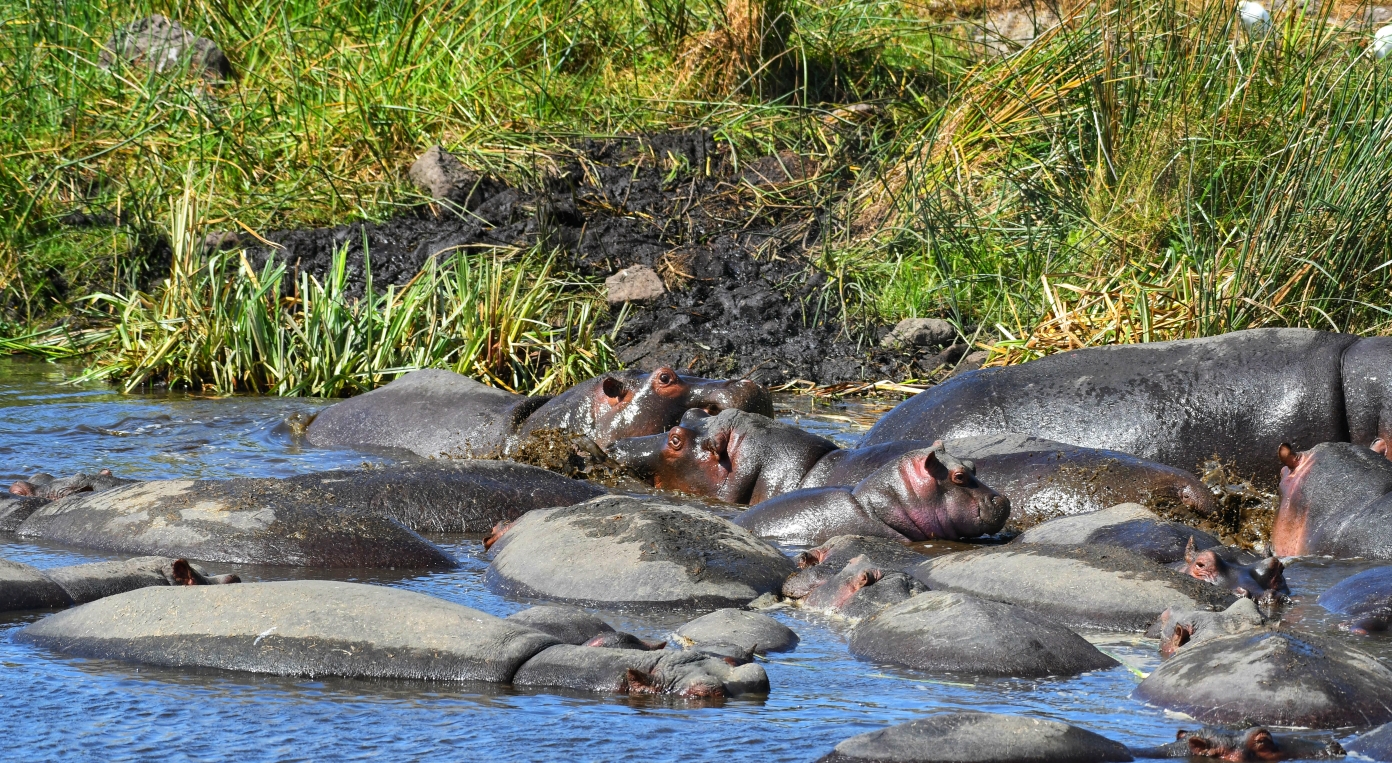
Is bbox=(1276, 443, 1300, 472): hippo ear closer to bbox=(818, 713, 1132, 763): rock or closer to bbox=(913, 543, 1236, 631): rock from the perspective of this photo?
bbox=(913, 543, 1236, 631): rock

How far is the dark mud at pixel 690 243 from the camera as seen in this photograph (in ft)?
34.4

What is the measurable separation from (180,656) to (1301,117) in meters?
6.80

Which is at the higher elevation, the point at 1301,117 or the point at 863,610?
the point at 1301,117

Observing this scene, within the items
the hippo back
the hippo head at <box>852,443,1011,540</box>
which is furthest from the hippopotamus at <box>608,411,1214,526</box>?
the hippo back

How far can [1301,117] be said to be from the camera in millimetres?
8633

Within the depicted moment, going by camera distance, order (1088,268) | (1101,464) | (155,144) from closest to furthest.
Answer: (1101,464) < (1088,268) < (155,144)

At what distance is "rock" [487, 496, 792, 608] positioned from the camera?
4.77m

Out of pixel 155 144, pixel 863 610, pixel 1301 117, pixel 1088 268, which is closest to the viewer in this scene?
pixel 863 610

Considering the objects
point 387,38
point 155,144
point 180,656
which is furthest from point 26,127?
point 180,656

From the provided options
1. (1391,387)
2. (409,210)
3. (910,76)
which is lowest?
(1391,387)

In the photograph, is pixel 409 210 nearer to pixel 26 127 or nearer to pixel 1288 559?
pixel 26 127

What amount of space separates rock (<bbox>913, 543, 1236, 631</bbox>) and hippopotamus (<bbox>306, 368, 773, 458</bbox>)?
2806mm

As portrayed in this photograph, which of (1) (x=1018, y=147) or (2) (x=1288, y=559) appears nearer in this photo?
(2) (x=1288, y=559)

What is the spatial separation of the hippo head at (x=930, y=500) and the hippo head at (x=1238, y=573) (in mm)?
1146
